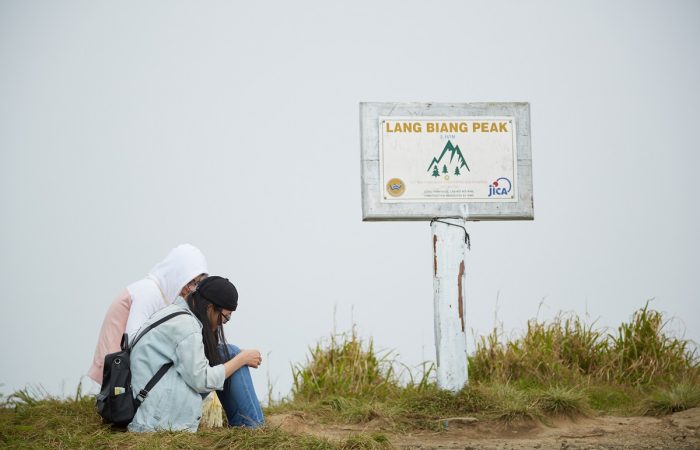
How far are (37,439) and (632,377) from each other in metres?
6.97

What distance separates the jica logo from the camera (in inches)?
316

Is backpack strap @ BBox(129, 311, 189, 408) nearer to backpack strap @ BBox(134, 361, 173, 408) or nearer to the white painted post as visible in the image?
backpack strap @ BBox(134, 361, 173, 408)

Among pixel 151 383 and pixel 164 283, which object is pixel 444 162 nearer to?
pixel 164 283

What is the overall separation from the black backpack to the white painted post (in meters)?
3.26

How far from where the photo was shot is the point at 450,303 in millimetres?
7797

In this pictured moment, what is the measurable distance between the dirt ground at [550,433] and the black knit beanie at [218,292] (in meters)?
1.58

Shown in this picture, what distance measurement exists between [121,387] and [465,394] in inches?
143

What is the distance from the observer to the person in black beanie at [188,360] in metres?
5.12

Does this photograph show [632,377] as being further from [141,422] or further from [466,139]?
[141,422]

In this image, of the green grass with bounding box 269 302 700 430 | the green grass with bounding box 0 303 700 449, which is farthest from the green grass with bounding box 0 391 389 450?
the green grass with bounding box 269 302 700 430

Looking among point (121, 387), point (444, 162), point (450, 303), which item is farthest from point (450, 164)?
point (121, 387)

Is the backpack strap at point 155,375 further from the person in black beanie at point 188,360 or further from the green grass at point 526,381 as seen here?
the green grass at point 526,381

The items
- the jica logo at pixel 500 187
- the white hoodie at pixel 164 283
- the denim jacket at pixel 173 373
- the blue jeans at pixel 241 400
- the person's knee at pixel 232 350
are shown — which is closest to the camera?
the denim jacket at pixel 173 373

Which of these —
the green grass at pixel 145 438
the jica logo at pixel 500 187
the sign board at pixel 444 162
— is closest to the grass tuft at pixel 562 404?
the sign board at pixel 444 162
